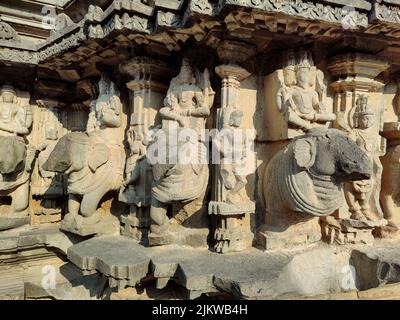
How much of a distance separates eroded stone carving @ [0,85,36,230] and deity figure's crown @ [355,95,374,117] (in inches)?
177

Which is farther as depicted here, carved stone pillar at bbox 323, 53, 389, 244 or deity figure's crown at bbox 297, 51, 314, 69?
carved stone pillar at bbox 323, 53, 389, 244

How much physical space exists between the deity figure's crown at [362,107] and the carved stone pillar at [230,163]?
4.50ft

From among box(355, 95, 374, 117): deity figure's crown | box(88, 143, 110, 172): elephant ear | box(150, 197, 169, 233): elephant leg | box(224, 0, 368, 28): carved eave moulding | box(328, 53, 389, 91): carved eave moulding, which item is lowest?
box(150, 197, 169, 233): elephant leg

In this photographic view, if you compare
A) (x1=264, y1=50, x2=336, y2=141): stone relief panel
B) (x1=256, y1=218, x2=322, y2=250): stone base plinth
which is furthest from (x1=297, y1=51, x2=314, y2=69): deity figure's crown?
(x1=256, y1=218, x2=322, y2=250): stone base plinth

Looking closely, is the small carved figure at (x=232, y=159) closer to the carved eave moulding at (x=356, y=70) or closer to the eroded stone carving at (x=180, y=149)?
the eroded stone carving at (x=180, y=149)

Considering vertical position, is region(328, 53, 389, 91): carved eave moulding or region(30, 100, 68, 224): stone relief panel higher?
region(328, 53, 389, 91): carved eave moulding

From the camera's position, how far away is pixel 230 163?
2.96 m

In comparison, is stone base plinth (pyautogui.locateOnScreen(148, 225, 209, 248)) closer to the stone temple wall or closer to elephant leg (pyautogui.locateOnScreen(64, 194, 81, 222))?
the stone temple wall

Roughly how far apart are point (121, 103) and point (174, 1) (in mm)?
1625

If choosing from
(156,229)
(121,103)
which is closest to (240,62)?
(121,103)

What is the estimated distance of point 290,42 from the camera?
10.5 feet

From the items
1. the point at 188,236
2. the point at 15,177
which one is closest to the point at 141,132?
the point at 188,236

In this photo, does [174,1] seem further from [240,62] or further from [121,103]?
[121,103]

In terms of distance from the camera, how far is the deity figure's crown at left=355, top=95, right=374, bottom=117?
333 centimetres
